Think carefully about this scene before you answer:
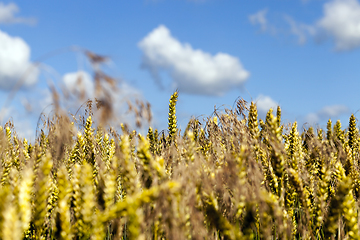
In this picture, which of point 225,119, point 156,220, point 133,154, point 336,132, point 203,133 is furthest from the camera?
point 336,132

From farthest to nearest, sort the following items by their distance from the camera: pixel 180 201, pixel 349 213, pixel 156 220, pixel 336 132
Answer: pixel 336 132 → pixel 349 213 → pixel 156 220 → pixel 180 201

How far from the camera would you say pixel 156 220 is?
124 centimetres

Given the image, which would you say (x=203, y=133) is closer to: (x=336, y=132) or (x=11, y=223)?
(x=336, y=132)

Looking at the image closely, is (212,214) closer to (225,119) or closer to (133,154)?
(133,154)

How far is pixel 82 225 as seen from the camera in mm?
1152

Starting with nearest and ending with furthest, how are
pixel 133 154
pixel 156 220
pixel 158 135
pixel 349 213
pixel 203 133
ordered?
pixel 156 220 < pixel 349 213 < pixel 133 154 < pixel 203 133 < pixel 158 135

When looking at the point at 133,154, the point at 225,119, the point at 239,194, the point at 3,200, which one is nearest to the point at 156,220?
the point at 239,194

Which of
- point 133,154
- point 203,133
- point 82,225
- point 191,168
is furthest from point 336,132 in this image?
point 82,225

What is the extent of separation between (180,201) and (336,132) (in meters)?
3.73

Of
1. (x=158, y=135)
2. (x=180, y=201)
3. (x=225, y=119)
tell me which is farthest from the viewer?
(x=158, y=135)

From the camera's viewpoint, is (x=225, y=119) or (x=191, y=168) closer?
(x=191, y=168)

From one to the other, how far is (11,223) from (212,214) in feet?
2.27

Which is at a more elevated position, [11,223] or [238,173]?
[238,173]

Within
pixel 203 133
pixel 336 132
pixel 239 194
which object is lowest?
pixel 239 194
